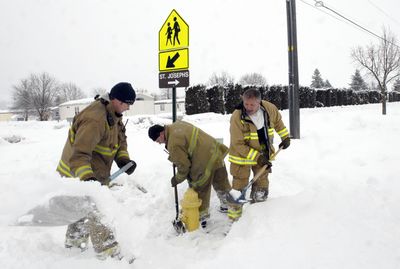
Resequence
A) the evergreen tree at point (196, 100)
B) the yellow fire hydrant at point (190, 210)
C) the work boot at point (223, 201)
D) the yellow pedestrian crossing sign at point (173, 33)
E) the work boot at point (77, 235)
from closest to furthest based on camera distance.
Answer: the work boot at point (77, 235) → the yellow fire hydrant at point (190, 210) → the work boot at point (223, 201) → the yellow pedestrian crossing sign at point (173, 33) → the evergreen tree at point (196, 100)

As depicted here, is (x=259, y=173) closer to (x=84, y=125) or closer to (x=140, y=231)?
(x=140, y=231)

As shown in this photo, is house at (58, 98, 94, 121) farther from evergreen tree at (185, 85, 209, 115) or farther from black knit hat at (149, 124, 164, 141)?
black knit hat at (149, 124, 164, 141)

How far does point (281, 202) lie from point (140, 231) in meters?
1.71

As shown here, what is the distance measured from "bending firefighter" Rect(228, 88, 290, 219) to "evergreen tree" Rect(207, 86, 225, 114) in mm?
15112

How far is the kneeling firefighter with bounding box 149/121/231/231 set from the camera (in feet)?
12.2

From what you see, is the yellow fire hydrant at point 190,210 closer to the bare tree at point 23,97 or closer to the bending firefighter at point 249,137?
the bending firefighter at point 249,137

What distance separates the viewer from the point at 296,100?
8930 mm

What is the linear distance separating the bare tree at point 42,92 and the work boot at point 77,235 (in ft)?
170

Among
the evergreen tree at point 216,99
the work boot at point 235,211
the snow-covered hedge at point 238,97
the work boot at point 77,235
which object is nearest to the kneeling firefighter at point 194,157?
the work boot at point 235,211

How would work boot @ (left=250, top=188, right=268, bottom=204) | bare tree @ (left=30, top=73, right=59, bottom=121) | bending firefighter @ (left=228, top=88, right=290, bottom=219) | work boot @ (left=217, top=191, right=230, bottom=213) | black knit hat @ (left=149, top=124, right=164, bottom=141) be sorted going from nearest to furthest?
black knit hat @ (left=149, top=124, right=164, bottom=141)
bending firefighter @ (left=228, top=88, right=290, bottom=219)
work boot @ (left=250, top=188, right=268, bottom=204)
work boot @ (left=217, top=191, right=230, bottom=213)
bare tree @ (left=30, top=73, right=59, bottom=121)

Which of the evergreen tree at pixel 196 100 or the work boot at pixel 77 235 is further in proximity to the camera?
the evergreen tree at pixel 196 100

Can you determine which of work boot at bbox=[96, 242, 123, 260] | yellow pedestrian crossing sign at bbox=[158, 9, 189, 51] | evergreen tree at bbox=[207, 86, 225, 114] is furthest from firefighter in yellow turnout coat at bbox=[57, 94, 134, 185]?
evergreen tree at bbox=[207, 86, 225, 114]

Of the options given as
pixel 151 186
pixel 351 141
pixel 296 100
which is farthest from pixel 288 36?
pixel 151 186

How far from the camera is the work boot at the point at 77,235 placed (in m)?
3.16
